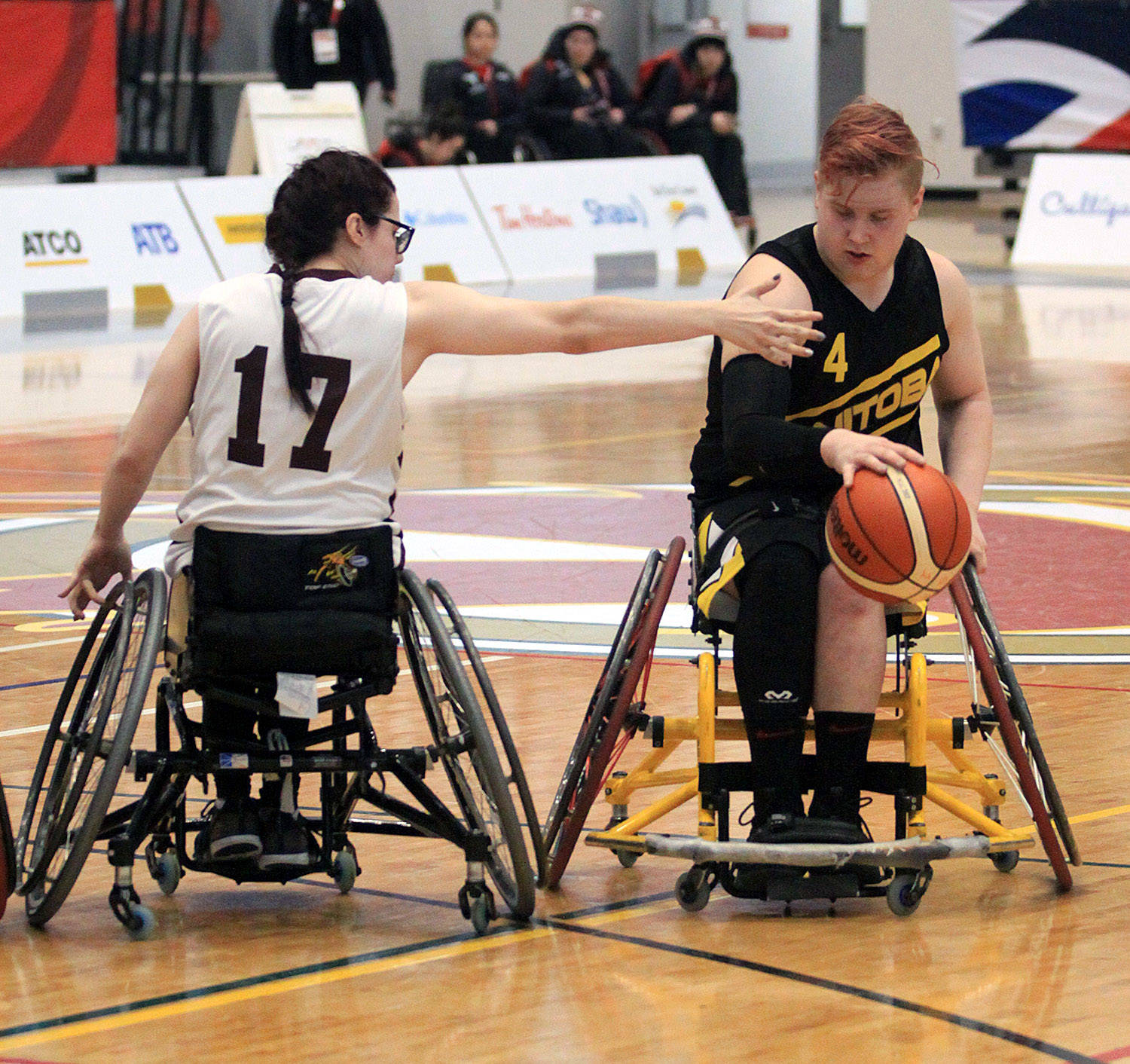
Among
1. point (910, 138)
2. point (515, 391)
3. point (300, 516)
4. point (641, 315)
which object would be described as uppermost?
point (910, 138)

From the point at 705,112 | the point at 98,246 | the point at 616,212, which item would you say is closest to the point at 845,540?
the point at 98,246

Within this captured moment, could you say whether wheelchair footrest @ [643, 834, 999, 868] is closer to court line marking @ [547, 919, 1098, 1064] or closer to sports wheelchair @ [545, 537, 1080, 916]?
sports wheelchair @ [545, 537, 1080, 916]

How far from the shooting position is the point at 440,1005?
10.6 ft

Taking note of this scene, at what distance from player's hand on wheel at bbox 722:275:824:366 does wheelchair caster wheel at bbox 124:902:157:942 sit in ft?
4.55

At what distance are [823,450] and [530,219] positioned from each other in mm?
14718

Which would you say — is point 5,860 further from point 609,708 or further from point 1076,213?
point 1076,213

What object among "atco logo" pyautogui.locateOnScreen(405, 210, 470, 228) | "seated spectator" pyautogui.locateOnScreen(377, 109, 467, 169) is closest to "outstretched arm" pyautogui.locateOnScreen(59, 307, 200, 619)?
"atco logo" pyautogui.locateOnScreen(405, 210, 470, 228)

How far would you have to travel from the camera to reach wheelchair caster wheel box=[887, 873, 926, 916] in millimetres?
3670

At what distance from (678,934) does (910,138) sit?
Answer: 4.84 feet

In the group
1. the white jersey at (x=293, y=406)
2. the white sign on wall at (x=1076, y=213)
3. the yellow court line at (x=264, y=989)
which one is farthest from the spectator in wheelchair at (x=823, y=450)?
the white sign on wall at (x=1076, y=213)

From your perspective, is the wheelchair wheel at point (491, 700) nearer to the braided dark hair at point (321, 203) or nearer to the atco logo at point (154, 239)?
the braided dark hair at point (321, 203)

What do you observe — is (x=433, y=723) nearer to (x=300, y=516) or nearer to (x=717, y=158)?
(x=300, y=516)

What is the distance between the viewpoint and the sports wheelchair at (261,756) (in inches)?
139

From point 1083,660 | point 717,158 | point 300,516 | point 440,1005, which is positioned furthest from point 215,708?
point 717,158
